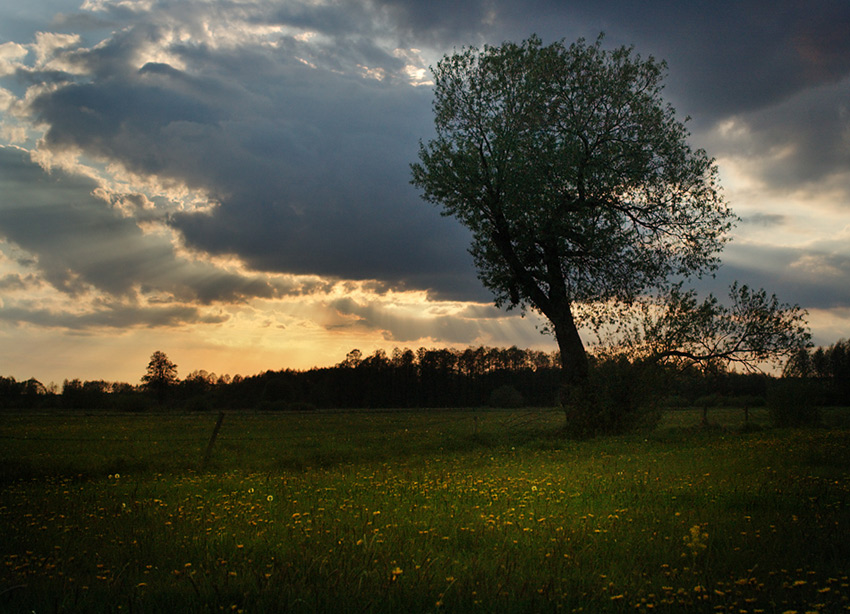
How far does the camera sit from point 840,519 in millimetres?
8367

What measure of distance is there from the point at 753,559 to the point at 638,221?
78.5 feet

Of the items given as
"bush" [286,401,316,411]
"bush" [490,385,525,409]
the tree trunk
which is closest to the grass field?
the tree trunk

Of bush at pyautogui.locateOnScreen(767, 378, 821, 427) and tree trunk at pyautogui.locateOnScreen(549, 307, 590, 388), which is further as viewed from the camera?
bush at pyautogui.locateOnScreen(767, 378, 821, 427)

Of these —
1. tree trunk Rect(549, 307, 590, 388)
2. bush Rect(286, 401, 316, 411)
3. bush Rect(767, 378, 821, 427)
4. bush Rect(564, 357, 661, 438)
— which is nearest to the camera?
bush Rect(564, 357, 661, 438)

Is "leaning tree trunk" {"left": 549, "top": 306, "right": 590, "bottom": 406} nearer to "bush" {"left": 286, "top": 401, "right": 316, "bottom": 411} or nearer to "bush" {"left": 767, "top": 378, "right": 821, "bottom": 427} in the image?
"bush" {"left": 767, "top": 378, "right": 821, "bottom": 427}

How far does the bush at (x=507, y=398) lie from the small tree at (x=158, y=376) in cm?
5690

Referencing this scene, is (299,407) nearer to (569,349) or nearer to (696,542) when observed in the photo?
(569,349)

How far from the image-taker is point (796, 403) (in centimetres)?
3017

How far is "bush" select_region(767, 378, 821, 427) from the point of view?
98.5 ft

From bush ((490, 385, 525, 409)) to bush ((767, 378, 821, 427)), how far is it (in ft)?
224

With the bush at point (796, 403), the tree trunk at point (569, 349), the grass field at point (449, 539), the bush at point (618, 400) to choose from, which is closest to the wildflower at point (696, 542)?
A: the grass field at point (449, 539)

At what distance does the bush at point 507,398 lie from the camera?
9856 cm

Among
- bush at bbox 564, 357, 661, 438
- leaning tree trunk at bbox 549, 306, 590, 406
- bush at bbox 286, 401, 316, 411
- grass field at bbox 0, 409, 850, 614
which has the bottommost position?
bush at bbox 286, 401, 316, 411

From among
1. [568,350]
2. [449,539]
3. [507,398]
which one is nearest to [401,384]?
[507,398]
